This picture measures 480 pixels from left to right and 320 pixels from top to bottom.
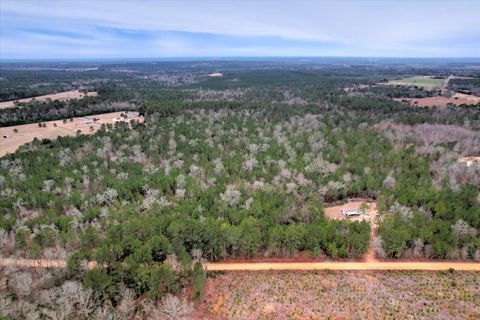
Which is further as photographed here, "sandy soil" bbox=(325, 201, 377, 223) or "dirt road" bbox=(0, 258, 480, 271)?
"sandy soil" bbox=(325, 201, 377, 223)

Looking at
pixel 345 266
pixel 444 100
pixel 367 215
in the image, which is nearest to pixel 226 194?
pixel 345 266

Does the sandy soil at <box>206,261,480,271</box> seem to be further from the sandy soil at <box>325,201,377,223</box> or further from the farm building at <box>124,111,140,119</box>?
the farm building at <box>124,111,140,119</box>

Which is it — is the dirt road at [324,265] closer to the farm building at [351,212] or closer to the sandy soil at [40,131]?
the farm building at [351,212]

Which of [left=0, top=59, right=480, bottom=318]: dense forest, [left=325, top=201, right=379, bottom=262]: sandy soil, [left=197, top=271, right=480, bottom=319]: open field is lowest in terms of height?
[left=197, top=271, right=480, bottom=319]: open field

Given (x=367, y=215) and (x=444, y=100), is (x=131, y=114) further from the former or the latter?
(x=444, y=100)

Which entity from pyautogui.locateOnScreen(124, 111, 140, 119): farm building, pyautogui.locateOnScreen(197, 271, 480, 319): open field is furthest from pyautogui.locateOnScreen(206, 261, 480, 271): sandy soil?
pyautogui.locateOnScreen(124, 111, 140, 119): farm building

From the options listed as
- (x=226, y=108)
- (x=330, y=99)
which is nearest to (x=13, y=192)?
(x=226, y=108)

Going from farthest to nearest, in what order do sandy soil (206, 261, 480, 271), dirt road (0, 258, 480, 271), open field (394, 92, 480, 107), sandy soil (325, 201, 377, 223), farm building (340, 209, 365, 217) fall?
open field (394, 92, 480, 107)
farm building (340, 209, 365, 217)
sandy soil (325, 201, 377, 223)
sandy soil (206, 261, 480, 271)
dirt road (0, 258, 480, 271)
